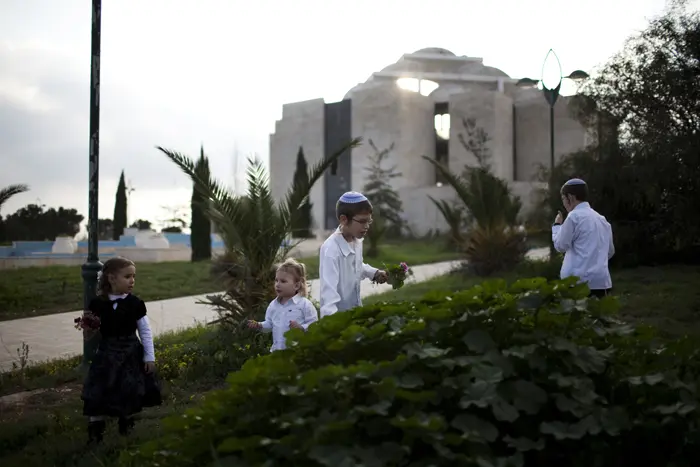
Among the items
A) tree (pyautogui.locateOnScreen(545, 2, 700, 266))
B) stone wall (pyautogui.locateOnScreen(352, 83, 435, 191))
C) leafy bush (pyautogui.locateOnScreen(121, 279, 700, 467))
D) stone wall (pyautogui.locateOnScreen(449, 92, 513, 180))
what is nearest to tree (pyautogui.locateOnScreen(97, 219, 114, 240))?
stone wall (pyautogui.locateOnScreen(352, 83, 435, 191))

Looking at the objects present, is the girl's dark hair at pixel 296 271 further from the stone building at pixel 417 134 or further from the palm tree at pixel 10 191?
the stone building at pixel 417 134

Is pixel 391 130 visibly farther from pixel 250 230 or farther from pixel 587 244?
pixel 587 244

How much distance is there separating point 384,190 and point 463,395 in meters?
46.1

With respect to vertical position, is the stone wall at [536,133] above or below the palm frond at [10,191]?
above

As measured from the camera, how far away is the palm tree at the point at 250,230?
26.6 feet

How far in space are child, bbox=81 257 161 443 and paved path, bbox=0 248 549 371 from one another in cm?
359

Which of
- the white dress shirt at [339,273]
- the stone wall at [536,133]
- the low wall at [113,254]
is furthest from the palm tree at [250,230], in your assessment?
the stone wall at [536,133]

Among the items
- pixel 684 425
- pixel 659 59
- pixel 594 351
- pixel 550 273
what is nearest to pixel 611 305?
pixel 594 351

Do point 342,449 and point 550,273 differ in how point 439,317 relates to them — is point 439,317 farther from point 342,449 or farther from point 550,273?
point 550,273

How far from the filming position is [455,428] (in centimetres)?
225

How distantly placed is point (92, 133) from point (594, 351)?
600 cm

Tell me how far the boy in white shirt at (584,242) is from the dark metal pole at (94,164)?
14.4ft

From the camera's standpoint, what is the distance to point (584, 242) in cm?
574

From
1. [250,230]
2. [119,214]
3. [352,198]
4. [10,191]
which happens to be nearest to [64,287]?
[10,191]
